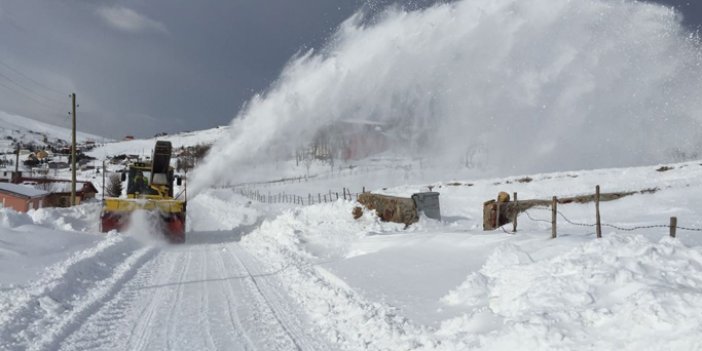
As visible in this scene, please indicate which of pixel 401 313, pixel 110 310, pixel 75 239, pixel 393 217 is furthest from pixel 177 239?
pixel 401 313

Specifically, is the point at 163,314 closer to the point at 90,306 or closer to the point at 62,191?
the point at 90,306

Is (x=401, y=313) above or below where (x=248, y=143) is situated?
below

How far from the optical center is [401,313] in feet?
22.5

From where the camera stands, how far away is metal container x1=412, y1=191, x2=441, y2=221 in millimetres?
18578

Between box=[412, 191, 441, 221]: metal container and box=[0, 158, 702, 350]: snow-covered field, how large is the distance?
4673mm

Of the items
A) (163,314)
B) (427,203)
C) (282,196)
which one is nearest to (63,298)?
(163,314)

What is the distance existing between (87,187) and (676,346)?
2796 inches

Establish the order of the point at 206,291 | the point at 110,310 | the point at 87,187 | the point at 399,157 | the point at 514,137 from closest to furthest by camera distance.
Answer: the point at 110,310
the point at 206,291
the point at 514,137
the point at 87,187
the point at 399,157

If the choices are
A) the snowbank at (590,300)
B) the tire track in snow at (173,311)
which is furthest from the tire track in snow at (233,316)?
the snowbank at (590,300)

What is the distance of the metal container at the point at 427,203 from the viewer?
18.6 meters

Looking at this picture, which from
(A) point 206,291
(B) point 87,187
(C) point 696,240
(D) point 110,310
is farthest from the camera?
(B) point 87,187

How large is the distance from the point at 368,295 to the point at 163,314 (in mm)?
3058

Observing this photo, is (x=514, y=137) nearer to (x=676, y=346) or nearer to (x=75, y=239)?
(x=75, y=239)

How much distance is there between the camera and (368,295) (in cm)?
795
